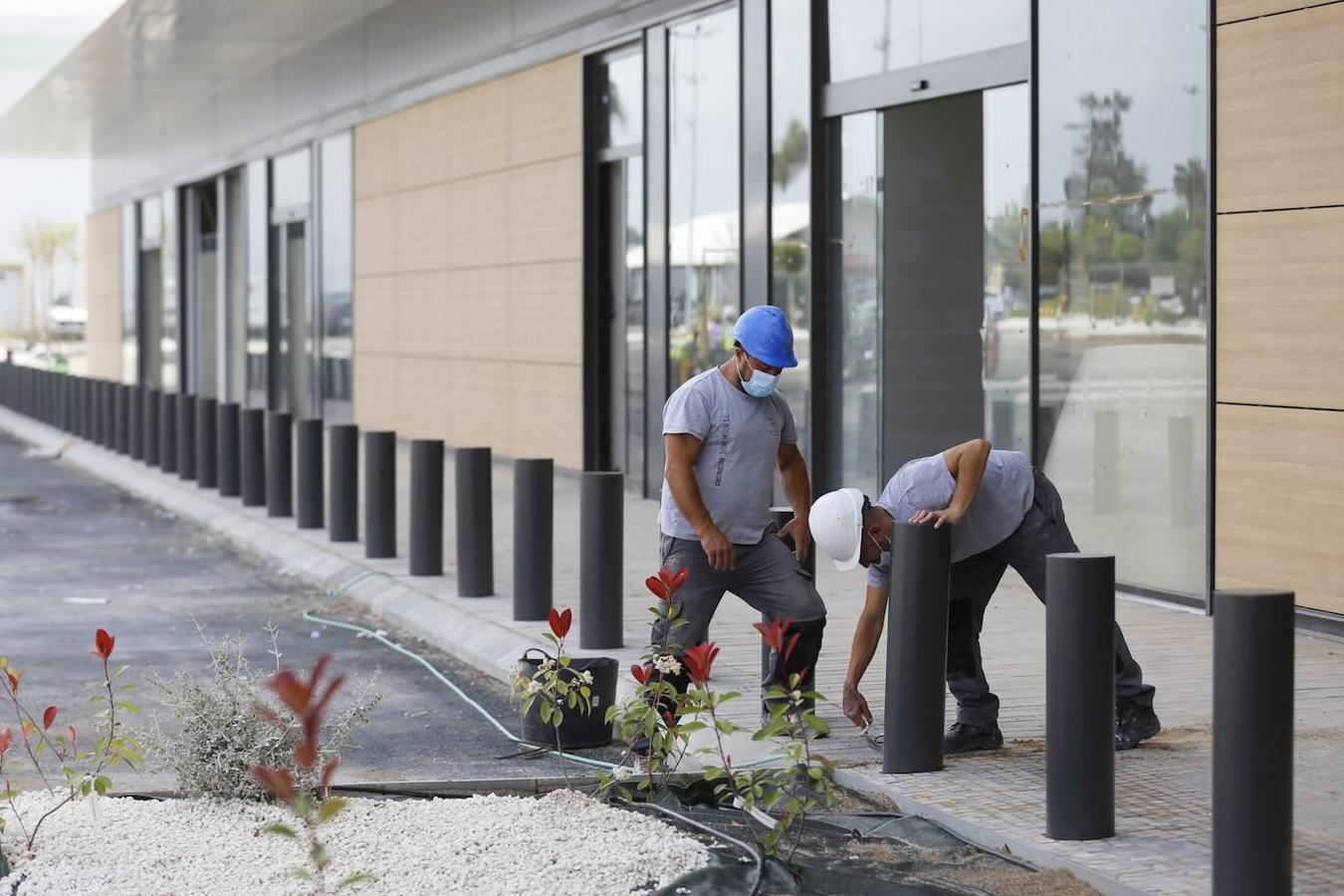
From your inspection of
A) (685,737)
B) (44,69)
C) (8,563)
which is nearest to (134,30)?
(44,69)

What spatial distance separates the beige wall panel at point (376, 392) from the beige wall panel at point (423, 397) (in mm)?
224

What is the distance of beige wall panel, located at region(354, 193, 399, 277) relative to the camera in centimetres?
2381

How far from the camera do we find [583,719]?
Result: 292 inches

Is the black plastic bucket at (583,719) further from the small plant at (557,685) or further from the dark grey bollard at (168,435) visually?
the dark grey bollard at (168,435)

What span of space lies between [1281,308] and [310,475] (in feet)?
26.8

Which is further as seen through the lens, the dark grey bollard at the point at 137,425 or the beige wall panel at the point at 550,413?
the dark grey bollard at the point at 137,425

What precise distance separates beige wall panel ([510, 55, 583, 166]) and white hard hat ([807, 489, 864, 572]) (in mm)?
11890

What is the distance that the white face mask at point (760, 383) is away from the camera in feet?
22.6

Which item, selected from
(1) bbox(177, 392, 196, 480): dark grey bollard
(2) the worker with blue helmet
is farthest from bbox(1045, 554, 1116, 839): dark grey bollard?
(1) bbox(177, 392, 196, 480): dark grey bollard

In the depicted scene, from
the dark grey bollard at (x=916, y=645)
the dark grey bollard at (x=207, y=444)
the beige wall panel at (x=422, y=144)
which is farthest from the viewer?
the beige wall panel at (x=422, y=144)

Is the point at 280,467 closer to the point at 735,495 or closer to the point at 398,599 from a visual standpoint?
the point at 398,599

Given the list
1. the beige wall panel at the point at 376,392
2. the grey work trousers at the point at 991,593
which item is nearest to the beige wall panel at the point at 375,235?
the beige wall panel at the point at 376,392

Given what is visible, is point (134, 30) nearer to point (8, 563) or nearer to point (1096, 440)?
point (8, 563)

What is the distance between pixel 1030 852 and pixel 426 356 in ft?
58.2
